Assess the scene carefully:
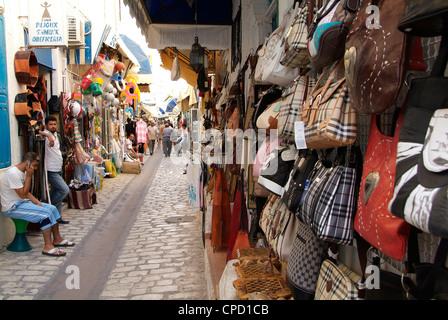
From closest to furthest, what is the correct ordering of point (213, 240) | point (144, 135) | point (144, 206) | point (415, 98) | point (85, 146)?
point (415, 98), point (213, 240), point (144, 206), point (85, 146), point (144, 135)

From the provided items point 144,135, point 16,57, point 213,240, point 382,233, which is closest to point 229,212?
point 213,240

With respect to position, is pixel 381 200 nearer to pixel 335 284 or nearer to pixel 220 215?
pixel 335 284

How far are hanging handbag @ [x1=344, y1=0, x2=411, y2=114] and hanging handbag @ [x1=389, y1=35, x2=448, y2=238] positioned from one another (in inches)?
4.0

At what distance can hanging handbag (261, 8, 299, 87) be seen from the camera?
271 cm

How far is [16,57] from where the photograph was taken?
6.49 metres

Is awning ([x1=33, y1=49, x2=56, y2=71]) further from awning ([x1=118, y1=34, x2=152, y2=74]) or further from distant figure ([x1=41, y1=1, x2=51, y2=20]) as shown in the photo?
awning ([x1=118, y1=34, x2=152, y2=74])

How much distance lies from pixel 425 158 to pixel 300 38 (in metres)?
1.42

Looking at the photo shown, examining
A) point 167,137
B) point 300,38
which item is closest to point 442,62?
point 300,38

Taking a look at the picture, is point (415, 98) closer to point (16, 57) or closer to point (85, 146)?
point (16, 57)

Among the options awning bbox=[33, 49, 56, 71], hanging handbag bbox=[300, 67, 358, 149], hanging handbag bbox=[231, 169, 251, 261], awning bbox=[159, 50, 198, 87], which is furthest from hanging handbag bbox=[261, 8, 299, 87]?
awning bbox=[159, 50, 198, 87]

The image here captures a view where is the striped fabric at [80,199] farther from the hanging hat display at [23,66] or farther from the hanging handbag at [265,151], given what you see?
the hanging handbag at [265,151]

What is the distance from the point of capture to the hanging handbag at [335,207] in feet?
5.25

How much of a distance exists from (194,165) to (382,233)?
22.8 ft

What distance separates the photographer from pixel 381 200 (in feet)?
4.20
